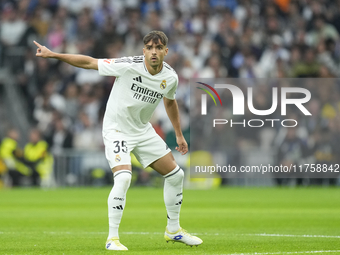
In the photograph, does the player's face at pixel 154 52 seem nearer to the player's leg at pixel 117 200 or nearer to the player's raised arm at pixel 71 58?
the player's raised arm at pixel 71 58

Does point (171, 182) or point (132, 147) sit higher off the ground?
point (132, 147)

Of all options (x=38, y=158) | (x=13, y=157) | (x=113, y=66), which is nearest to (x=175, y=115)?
(x=113, y=66)

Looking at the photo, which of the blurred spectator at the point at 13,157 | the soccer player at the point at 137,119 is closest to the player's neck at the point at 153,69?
the soccer player at the point at 137,119

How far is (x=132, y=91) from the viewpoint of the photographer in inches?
298

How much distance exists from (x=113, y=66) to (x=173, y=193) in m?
1.69

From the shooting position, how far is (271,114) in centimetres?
1939

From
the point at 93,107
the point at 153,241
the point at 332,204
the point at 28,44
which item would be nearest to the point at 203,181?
the point at 93,107

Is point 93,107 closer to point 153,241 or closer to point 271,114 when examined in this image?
point 271,114

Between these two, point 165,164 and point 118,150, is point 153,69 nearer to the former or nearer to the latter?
point 118,150

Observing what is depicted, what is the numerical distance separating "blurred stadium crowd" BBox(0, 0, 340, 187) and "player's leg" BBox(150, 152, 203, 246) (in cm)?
1188

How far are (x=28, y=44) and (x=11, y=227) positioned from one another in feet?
47.2

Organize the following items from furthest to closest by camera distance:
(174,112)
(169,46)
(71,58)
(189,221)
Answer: (169,46) → (189,221) → (174,112) → (71,58)

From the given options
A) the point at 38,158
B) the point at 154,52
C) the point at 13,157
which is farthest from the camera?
the point at 13,157

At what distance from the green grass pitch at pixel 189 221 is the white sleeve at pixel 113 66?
1970 mm
